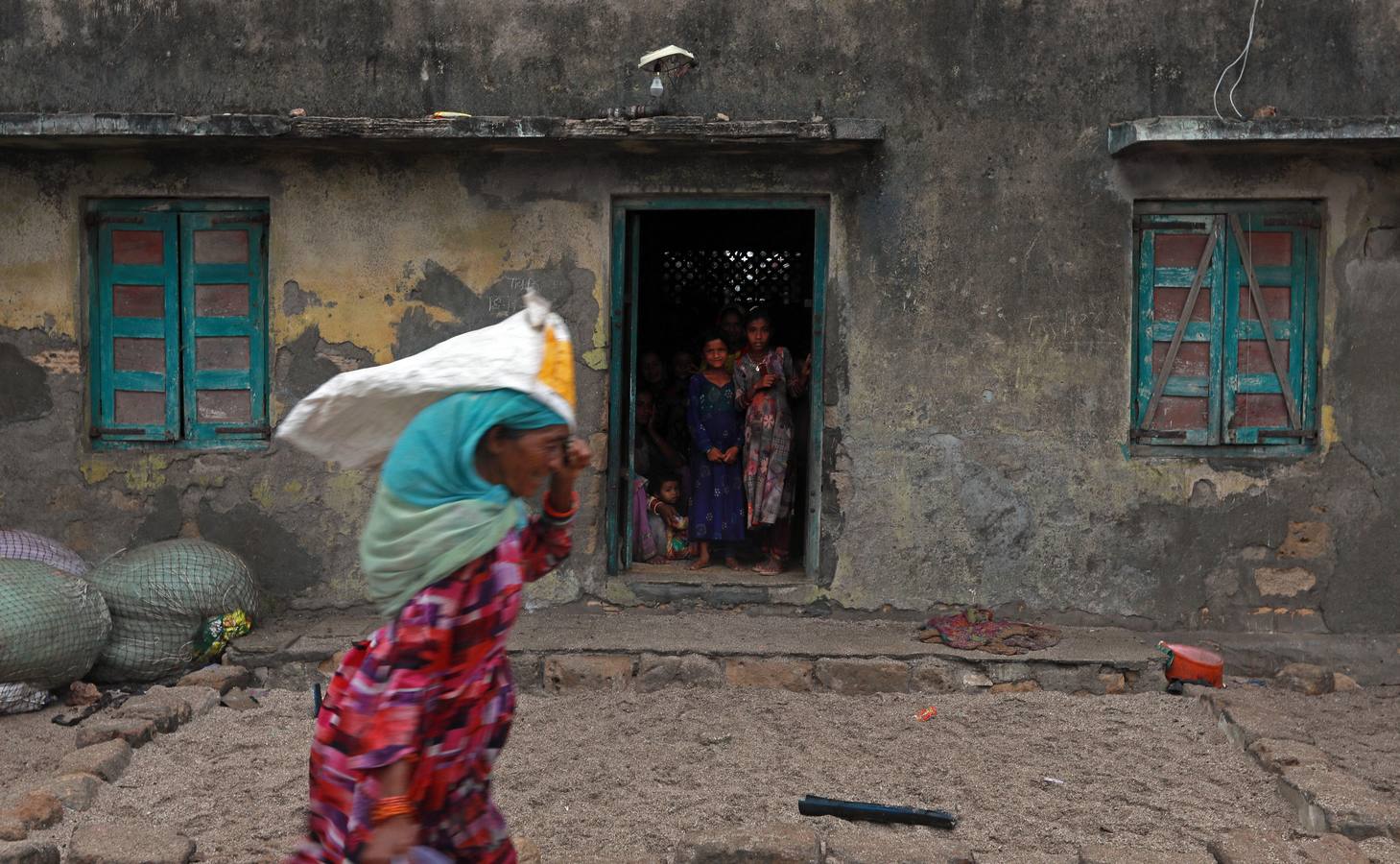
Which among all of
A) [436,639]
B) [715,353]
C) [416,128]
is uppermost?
[416,128]

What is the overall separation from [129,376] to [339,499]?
135 centimetres

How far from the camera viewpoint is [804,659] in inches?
256

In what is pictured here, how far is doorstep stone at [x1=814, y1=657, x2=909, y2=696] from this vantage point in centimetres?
648

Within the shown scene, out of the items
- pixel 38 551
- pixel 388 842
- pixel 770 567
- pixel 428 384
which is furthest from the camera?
pixel 770 567

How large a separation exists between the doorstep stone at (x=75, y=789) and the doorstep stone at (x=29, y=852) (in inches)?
23.2

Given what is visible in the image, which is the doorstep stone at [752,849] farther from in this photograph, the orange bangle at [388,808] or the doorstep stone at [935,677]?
the doorstep stone at [935,677]

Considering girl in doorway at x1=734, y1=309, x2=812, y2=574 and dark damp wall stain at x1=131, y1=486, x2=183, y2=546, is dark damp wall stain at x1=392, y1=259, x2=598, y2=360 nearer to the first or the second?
girl in doorway at x1=734, y1=309, x2=812, y2=574

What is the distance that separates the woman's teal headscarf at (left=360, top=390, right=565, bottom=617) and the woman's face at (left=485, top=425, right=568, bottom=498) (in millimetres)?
62

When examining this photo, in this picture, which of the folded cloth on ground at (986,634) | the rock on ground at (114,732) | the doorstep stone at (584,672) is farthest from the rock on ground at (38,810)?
the folded cloth on ground at (986,634)

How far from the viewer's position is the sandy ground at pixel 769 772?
15.7ft

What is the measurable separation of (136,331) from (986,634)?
15.7 ft

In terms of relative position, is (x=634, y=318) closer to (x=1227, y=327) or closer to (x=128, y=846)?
(x=1227, y=327)

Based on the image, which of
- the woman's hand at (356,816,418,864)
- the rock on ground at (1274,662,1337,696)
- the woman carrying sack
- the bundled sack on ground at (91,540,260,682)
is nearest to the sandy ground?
the bundled sack on ground at (91,540,260,682)

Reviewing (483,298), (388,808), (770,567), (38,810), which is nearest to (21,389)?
(483,298)
